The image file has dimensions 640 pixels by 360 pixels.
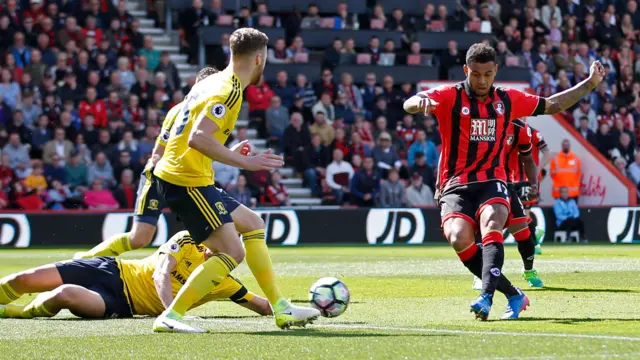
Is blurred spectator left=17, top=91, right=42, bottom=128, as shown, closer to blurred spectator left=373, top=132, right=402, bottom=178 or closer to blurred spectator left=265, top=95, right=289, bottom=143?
blurred spectator left=265, top=95, right=289, bottom=143

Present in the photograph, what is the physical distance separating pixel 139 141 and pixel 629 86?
1341cm

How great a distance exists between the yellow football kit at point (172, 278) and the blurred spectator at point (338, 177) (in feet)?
48.4

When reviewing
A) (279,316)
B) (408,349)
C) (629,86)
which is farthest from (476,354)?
(629,86)

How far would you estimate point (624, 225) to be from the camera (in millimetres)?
24375

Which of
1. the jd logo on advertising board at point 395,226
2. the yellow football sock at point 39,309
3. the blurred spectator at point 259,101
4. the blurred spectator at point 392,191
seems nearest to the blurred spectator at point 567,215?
the jd logo on advertising board at point 395,226

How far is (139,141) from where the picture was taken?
22.7 meters

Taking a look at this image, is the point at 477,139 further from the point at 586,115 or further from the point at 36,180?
the point at 586,115

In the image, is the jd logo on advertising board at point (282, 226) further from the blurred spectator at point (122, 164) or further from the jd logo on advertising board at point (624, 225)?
the jd logo on advertising board at point (624, 225)

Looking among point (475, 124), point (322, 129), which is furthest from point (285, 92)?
point (475, 124)

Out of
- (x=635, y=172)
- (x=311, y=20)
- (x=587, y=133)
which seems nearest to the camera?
(x=635, y=172)

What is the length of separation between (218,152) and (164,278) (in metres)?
1.75

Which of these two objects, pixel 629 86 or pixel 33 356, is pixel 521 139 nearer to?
pixel 33 356

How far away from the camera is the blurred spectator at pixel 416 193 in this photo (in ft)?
79.5

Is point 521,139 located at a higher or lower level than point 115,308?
higher
